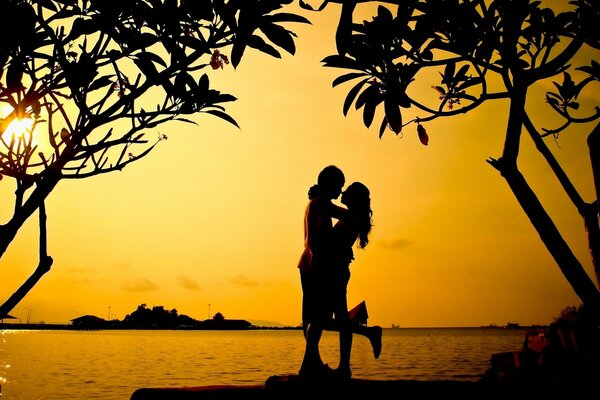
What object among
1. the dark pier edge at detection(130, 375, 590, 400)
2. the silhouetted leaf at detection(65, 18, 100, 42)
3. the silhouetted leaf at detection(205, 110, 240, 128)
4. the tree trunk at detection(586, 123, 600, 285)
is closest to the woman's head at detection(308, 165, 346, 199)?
the dark pier edge at detection(130, 375, 590, 400)

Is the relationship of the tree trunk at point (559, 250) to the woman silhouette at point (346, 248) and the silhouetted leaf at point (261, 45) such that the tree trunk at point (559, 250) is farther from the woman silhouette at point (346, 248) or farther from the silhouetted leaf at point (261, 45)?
the woman silhouette at point (346, 248)

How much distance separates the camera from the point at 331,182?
4844 millimetres

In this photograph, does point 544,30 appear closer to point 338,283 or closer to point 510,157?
point 510,157

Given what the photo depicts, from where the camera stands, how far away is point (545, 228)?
238 cm

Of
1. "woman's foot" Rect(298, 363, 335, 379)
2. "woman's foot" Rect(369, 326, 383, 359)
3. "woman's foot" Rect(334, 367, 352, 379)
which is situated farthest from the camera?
"woman's foot" Rect(369, 326, 383, 359)

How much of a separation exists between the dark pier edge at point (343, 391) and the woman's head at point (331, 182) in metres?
1.67

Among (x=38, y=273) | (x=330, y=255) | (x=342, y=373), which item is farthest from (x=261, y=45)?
(x=342, y=373)

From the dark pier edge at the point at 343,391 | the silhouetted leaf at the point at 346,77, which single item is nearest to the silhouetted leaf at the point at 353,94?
the silhouetted leaf at the point at 346,77

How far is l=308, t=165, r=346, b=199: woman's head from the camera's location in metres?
4.84

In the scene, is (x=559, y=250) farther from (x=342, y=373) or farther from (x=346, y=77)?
(x=342, y=373)

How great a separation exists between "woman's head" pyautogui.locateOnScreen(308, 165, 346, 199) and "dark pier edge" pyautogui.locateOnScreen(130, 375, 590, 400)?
1.67 metres

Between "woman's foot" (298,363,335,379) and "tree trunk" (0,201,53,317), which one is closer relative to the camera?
"tree trunk" (0,201,53,317)

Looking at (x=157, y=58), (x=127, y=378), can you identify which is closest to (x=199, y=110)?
(x=157, y=58)

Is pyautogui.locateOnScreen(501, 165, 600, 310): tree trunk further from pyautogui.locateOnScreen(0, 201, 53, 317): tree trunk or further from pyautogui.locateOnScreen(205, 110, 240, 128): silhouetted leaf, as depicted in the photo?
pyautogui.locateOnScreen(0, 201, 53, 317): tree trunk
